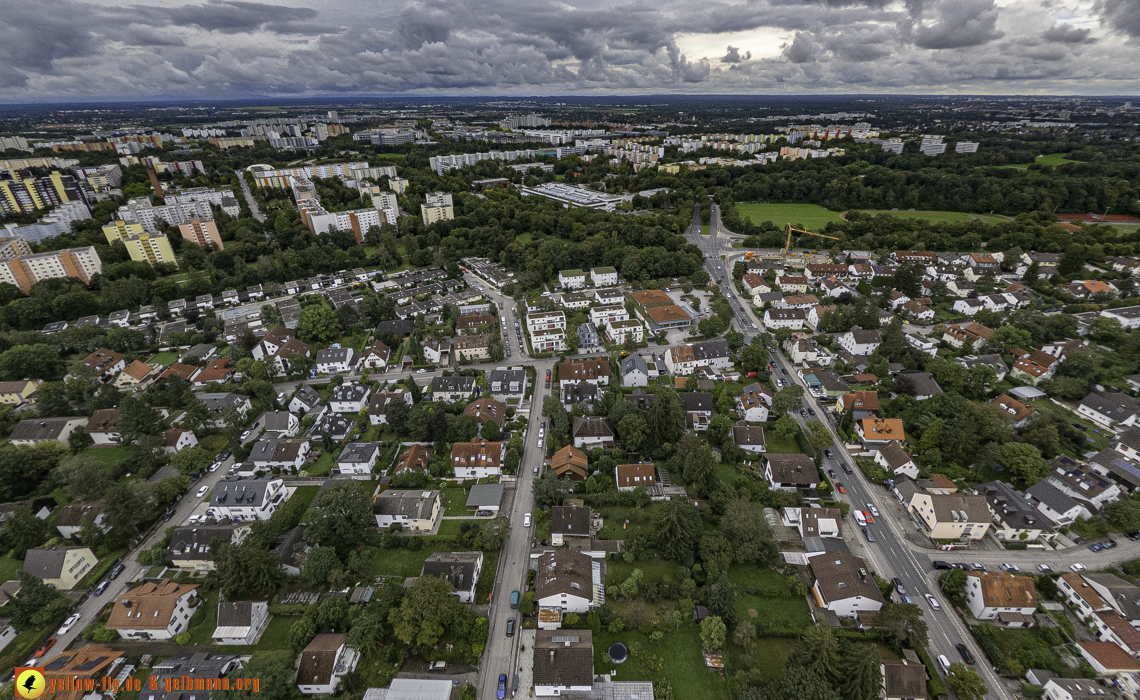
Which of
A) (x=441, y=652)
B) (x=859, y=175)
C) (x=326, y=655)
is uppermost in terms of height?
(x=859, y=175)

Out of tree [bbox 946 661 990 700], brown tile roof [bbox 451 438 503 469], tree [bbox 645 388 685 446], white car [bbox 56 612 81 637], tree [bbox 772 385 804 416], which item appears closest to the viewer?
tree [bbox 946 661 990 700]

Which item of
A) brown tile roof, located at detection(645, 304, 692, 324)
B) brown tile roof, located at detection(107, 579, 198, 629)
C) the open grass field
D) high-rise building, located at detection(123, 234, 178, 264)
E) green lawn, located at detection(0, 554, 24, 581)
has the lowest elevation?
green lawn, located at detection(0, 554, 24, 581)

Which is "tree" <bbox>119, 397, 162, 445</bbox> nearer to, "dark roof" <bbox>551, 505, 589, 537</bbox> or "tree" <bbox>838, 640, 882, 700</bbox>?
"dark roof" <bbox>551, 505, 589, 537</bbox>

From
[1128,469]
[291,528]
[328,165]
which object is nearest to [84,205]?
[328,165]

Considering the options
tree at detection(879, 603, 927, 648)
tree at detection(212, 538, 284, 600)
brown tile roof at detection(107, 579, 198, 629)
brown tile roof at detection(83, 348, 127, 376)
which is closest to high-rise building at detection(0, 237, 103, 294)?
brown tile roof at detection(83, 348, 127, 376)

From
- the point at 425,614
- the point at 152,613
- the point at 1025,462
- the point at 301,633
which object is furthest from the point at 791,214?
the point at 152,613

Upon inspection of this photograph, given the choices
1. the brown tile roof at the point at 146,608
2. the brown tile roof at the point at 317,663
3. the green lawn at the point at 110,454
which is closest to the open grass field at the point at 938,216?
the brown tile roof at the point at 317,663

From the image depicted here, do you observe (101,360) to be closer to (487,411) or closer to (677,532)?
(487,411)

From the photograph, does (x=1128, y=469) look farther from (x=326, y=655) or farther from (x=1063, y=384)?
(x=326, y=655)
